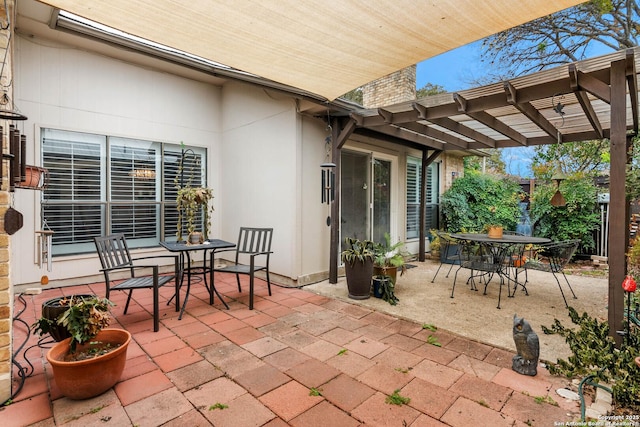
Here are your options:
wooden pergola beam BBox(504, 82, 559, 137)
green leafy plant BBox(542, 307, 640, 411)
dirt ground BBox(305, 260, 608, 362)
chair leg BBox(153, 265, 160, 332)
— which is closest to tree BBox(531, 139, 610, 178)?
dirt ground BBox(305, 260, 608, 362)

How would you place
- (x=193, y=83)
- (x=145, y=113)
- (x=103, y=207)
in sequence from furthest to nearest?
1. (x=193, y=83)
2. (x=145, y=113)
3. (x=103, y=207)

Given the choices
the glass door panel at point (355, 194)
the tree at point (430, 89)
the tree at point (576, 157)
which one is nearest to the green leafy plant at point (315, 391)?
the glass door panel at point (355, 194)

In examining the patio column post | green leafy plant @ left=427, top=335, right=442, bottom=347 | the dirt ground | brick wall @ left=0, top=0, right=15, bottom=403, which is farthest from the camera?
the dirt ground

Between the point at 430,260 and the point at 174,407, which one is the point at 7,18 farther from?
the point at 430,260

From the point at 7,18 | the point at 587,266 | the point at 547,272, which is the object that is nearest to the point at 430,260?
the point at 547,272

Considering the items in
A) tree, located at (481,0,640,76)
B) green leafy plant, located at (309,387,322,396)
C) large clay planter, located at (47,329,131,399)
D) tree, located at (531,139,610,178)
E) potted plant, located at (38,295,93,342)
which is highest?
tree, located at (481,0,640,76)

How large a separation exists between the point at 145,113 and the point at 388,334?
4.96 m

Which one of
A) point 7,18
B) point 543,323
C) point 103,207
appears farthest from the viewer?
point 103,207

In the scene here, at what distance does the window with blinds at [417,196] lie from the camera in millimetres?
6965

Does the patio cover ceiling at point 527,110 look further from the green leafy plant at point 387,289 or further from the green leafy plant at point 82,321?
the green leafy plant at point 82,321

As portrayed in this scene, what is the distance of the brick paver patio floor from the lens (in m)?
1.88

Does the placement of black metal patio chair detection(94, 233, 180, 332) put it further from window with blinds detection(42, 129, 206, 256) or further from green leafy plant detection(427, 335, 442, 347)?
green leafy plant detection(427, 335, 442, 347)

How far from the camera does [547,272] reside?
5.75m

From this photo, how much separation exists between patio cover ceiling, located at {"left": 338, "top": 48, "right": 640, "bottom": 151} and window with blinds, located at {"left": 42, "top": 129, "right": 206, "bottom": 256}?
2.97 metres
